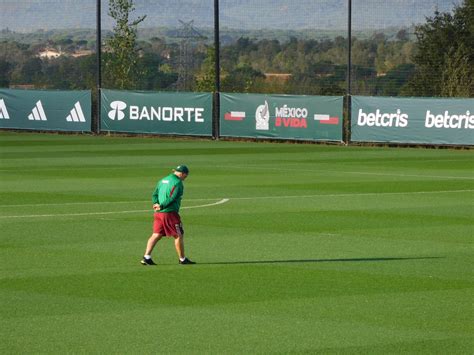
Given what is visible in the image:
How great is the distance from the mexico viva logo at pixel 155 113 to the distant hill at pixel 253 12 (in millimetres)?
7263

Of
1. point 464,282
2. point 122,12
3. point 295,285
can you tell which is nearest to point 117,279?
point 295,285

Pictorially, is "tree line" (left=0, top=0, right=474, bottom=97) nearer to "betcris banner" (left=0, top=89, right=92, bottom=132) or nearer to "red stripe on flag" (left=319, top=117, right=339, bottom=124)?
"red stripe on flag" (left=319, top=117, right=339, bottom=124)

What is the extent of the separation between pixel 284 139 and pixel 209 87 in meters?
11.6

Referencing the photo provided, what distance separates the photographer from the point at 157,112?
159 ft

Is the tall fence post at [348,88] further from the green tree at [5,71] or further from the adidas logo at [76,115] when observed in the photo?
the green tree at [5,71]

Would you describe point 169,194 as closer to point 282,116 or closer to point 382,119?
point 382,119

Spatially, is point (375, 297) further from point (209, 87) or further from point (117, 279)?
point (209, 87)

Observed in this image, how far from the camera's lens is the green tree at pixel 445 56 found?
148 ft

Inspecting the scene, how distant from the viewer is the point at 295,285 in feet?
48.3

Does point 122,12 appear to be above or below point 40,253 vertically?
above

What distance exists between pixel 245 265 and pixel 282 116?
2930 centimetres

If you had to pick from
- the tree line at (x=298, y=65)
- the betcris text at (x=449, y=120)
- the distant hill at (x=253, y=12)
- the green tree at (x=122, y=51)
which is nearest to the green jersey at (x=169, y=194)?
the betcris text at (x=449, y=120)

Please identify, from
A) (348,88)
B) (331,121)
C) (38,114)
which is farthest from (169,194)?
(38,114)

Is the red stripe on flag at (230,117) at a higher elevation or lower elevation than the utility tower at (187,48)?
lower
